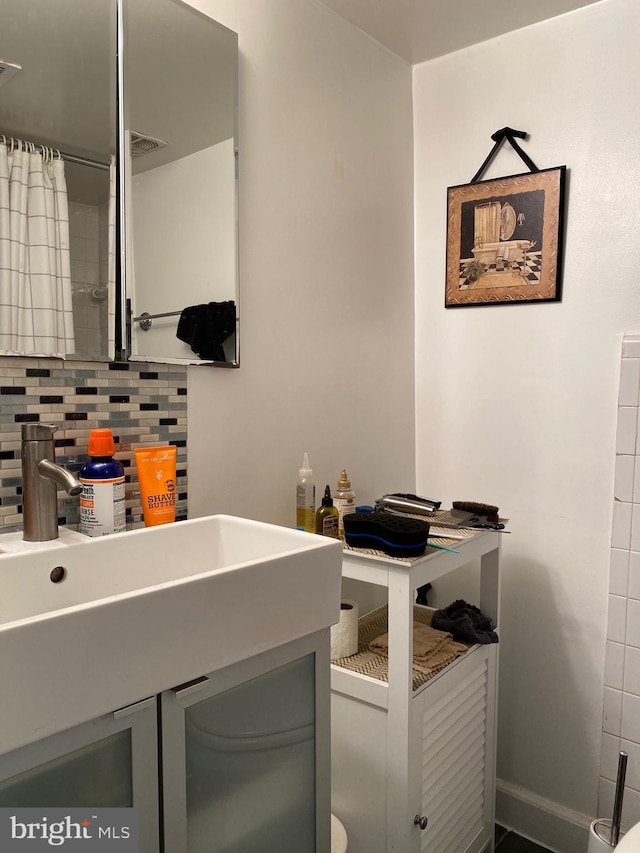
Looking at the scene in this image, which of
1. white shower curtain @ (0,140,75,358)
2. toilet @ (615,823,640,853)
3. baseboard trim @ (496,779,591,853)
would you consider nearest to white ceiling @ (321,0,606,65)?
white shower curtain @ (0,140,75,358)

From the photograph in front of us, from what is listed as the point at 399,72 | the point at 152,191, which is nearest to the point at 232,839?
the point at 152,191

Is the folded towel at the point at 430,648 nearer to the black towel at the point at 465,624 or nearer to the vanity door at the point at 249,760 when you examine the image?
the black towel at the point at 465,624

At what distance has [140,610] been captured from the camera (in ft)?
2.46

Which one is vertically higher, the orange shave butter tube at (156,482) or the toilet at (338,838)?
the orange shave butter tube at (156,482)

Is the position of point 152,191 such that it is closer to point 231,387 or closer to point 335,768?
point 231,387

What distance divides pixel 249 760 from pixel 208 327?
84 centimetres

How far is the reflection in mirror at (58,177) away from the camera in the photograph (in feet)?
3.45

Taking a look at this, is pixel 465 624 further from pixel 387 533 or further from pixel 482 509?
pixel 387 533

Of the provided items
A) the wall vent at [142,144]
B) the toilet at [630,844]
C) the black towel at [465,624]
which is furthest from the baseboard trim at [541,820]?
the wall vent at [142,144]

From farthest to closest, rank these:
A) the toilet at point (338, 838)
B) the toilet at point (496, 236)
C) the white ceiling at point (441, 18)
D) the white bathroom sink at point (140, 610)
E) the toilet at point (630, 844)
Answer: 1. the toilet at point (496, 236)
2. the white ceiling at point (441, 18)
3. the toilet at point (338, 838)
4. the toilet at point (630, 844)
5. the white bathroom sink at point (140, 610)

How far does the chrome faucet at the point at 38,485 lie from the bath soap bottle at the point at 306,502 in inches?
23.1

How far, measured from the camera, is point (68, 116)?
1.12 meters

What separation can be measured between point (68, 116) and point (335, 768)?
142 centimetres

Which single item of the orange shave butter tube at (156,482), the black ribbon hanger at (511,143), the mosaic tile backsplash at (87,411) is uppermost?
the black ribbon hanger at (511,143)
